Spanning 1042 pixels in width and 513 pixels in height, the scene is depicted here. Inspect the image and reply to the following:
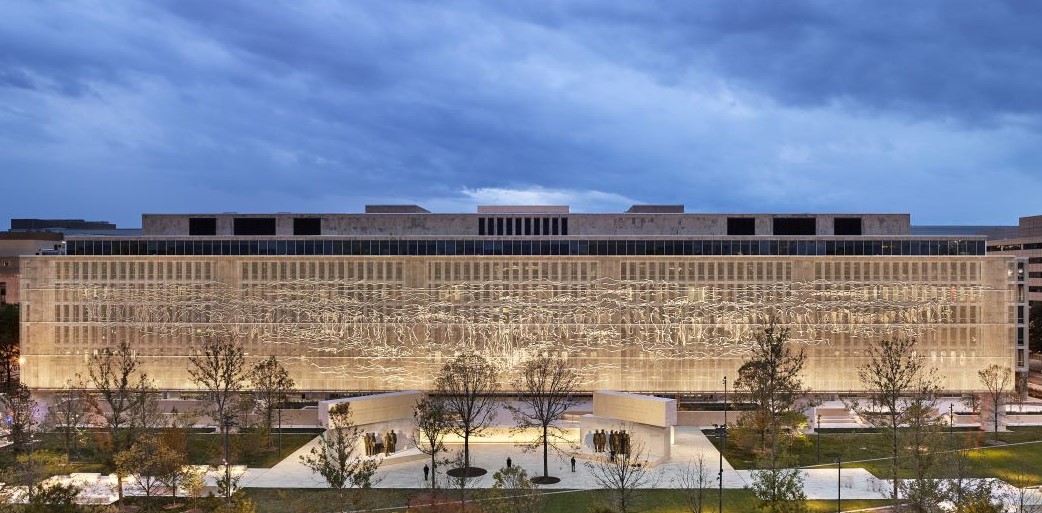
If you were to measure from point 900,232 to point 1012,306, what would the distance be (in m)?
11.4

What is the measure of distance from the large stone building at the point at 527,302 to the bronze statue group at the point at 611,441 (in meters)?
17.0

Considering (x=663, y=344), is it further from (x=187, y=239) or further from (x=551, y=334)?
(x=187, y=239)

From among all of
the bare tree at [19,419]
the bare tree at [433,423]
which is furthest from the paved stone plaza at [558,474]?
the bare tree at [19,419]

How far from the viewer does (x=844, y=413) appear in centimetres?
6606

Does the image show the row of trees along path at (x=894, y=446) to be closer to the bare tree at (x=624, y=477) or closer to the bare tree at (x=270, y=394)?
the bare tree at (x=624, y=477)

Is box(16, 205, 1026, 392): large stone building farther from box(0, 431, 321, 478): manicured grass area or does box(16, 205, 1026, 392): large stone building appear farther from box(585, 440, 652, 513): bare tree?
box(585, 440, 652, 513): bare tree

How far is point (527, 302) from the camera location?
7125 centimetres

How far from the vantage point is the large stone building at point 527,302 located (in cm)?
7088

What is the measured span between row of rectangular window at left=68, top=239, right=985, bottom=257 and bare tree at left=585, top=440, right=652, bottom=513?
22763 millimetres

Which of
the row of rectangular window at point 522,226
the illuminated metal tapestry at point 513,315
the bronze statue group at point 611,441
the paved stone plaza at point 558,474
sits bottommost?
the paved stone plaza at point 558,474

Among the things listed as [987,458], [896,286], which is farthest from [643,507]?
[896,286]

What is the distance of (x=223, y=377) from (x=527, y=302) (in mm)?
27933

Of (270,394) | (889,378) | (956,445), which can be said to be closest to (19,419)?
(270,394)

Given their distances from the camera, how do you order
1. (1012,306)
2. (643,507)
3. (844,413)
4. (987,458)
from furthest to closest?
(1012,306) → (844,413) → (987,458) → (643,507)
